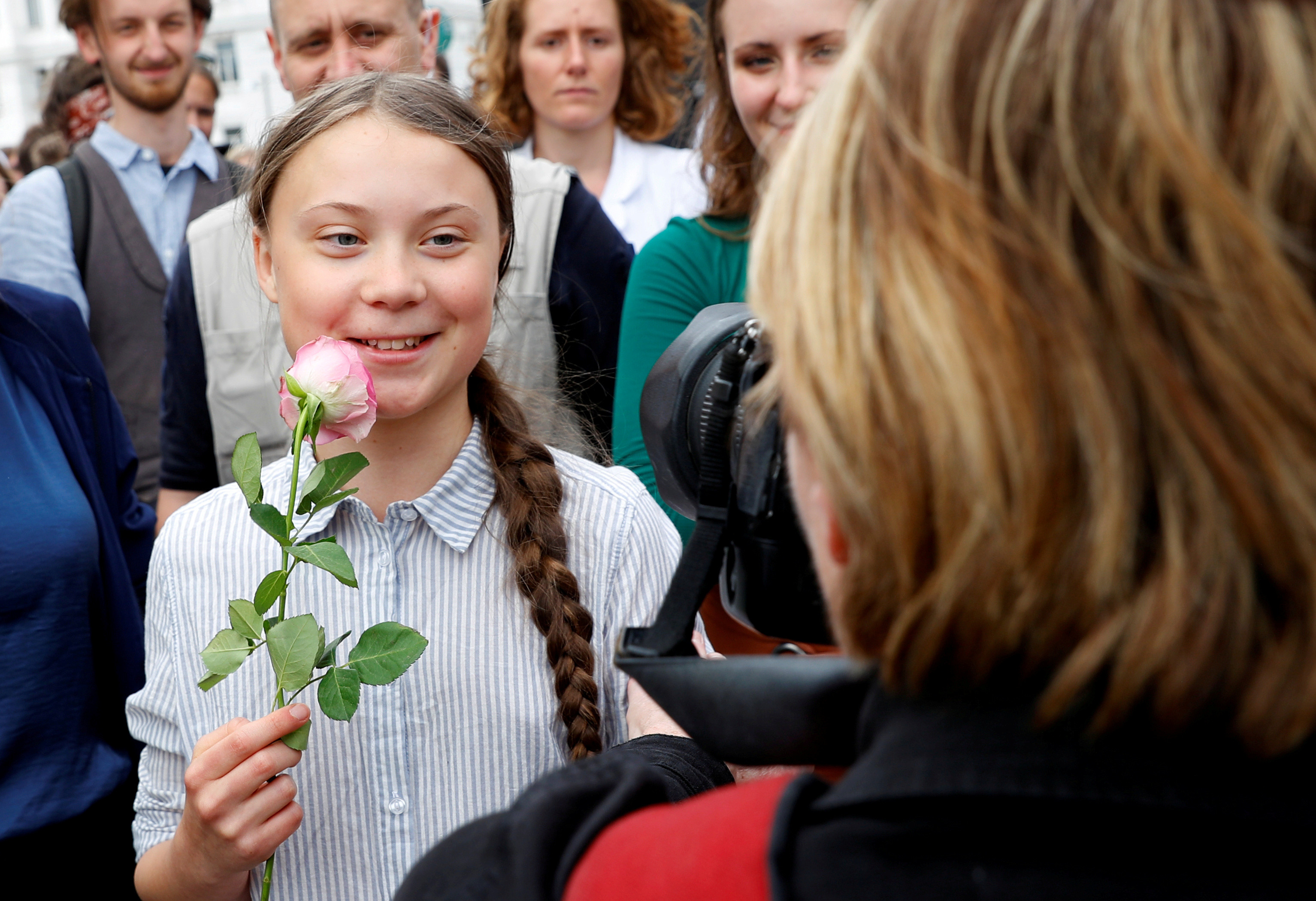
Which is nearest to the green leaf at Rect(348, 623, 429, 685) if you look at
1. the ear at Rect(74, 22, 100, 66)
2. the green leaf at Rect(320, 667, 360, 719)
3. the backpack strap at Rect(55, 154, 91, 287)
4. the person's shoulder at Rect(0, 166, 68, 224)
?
the green leaf at Rect(320, 667, 360, 719)

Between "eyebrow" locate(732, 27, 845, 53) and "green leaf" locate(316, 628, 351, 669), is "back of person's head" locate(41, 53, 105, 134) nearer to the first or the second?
"eyebrow" locate(732, 27, 845, 53)

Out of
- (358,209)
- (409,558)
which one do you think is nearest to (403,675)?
(409,558)

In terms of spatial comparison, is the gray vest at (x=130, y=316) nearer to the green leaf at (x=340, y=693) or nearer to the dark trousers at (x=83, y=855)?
the dark trousers at (x=83, y=855)

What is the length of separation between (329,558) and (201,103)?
4869 mm

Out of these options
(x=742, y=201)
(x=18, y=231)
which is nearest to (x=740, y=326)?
(x=742, y=201)

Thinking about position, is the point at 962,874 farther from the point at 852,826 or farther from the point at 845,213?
the point at 845,213

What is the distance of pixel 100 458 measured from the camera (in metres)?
2.08

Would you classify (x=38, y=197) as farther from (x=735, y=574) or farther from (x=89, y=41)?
(x=735, y=574)

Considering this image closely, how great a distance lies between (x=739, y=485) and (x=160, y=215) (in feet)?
8.95

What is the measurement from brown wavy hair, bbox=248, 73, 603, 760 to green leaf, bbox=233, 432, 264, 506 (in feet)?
1.21

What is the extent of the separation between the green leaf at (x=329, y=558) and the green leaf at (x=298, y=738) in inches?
6.3

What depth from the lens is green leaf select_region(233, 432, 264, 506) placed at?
1182 millimetres

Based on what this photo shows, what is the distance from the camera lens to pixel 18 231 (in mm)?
2871

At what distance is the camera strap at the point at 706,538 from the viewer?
923 mm
